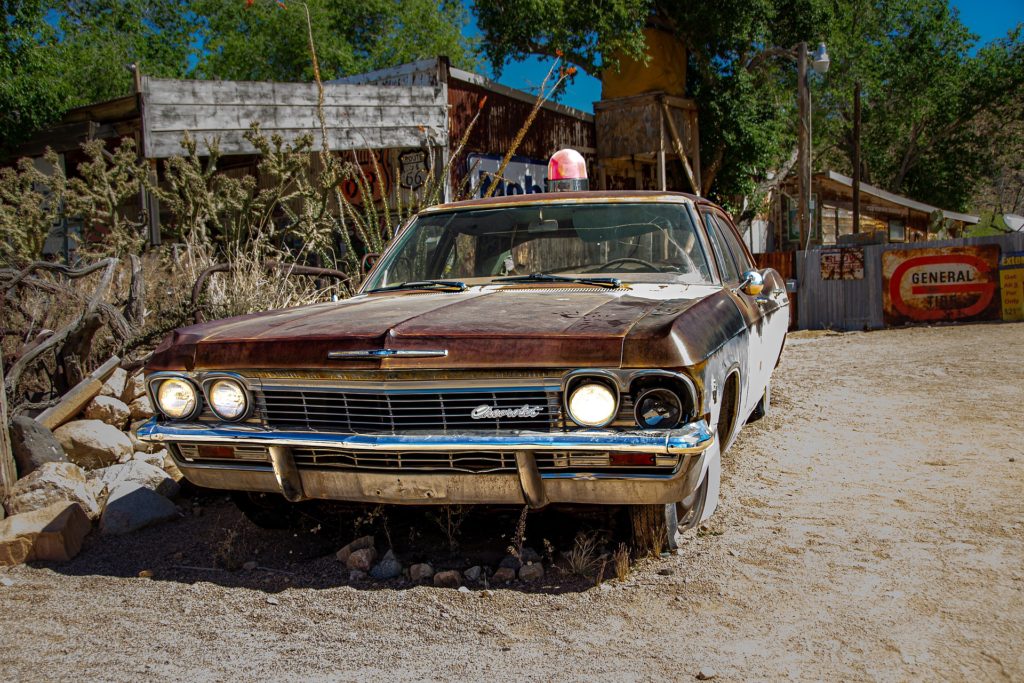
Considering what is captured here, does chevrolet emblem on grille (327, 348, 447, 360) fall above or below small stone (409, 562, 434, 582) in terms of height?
above

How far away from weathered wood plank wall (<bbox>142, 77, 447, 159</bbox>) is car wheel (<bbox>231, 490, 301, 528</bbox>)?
5.82 metres

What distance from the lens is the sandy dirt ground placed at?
2.56 m

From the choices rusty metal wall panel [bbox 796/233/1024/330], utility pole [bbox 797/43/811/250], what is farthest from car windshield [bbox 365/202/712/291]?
utility pole [bbox 797/43/811/250]

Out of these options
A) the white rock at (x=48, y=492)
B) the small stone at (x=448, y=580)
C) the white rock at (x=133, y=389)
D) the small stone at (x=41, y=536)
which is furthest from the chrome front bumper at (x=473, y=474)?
the white rock at (x=133, y=389)

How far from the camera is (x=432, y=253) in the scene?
4.57 m

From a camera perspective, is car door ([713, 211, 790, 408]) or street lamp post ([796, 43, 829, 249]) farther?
street lamp post ([796, 43, 829, 249])

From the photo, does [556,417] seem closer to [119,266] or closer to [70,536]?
[70,536]

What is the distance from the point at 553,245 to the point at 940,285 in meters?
11.8

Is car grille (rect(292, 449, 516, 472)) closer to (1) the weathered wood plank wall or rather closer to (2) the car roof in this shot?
(2) the car roof

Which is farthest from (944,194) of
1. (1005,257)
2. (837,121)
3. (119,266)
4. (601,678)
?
(601,678)

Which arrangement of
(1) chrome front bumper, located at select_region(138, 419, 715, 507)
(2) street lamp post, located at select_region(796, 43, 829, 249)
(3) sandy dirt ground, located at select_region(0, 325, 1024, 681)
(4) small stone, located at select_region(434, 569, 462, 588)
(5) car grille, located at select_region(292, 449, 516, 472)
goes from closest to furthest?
(3) sandy dirt ground, located at select_region(0, 325, 1024, 681)
(1) chrome front bumper, located at select_region(138, 419, 715, 507)
(5) car grille, located at select_region(292, 449, 516, 472)
(4) small stone, located at select_region(434, 569, 462, 588)
(2) street lamp post, located at select_region(796, 43, 829, 249)

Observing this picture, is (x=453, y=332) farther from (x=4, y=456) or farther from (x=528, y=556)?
(x=4, y=456)

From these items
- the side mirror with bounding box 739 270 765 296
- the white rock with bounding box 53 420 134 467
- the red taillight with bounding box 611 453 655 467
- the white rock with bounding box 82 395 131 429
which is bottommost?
the white rock with bounding box 53 420 134 467

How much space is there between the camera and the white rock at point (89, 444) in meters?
4.75
